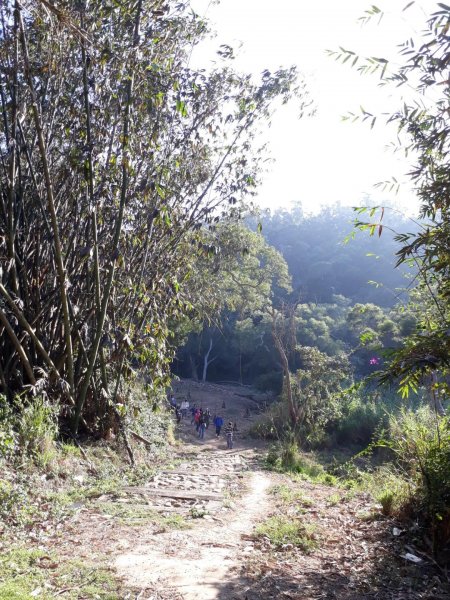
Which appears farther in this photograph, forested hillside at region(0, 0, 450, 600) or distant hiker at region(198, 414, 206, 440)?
distant hiker at region(198, 414, 206, 440)

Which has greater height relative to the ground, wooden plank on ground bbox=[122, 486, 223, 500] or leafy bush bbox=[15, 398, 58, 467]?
leafy bush bbox=[15, 398, 58, 467]

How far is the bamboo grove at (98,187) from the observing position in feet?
19.9

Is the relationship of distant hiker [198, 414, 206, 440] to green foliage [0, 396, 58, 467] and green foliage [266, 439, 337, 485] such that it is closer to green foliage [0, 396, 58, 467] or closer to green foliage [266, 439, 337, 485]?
green foliage [266, 439, 337, 485]

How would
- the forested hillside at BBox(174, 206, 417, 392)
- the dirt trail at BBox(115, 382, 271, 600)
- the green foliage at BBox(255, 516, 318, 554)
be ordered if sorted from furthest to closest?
the forested hillside at BBox(174, 206, 417, 392) < the green foliage at BBox(255, 516, 318, 554) < the dirt trail at BBox(115, 382, 271, 600)

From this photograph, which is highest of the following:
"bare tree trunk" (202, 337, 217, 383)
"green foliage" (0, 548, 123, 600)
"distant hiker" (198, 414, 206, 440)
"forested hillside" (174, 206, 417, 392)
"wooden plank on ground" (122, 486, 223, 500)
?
"forested hillside" (174, 206, 417, 392)

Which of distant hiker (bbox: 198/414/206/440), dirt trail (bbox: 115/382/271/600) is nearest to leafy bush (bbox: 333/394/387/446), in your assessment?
distant hiker (bbox: 198/414/206/440)

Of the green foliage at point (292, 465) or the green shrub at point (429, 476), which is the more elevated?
the green shrub at point (429, 476)

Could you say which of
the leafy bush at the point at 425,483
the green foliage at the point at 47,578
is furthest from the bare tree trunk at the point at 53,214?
the leafy bush at the point at 425,483

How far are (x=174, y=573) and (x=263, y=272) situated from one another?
684 inches

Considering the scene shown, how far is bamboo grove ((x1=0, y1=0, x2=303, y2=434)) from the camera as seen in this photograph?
19.9ft

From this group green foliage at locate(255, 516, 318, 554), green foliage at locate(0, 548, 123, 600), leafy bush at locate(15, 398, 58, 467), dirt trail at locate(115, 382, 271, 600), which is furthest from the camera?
leafy bush at locate(15, 398, 58, 467)

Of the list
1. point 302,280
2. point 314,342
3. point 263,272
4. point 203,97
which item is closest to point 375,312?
point 263,272

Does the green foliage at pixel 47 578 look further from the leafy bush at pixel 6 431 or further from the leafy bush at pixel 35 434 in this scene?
the leafy bush at pixel 35 434

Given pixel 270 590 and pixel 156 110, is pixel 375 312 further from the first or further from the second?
pixel 270 590
